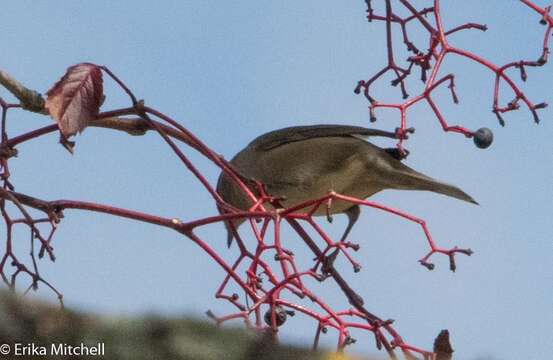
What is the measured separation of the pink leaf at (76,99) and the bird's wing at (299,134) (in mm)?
2467

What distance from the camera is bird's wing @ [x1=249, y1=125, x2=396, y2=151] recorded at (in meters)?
5.19

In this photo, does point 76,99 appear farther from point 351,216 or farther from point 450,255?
point 351,216

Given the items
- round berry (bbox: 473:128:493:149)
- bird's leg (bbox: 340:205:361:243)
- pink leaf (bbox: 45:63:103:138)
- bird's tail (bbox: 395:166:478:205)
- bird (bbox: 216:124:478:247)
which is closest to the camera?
pink leaf (bbox: 45:63:103:138)

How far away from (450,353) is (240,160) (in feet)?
11.1

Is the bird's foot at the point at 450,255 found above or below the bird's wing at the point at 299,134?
below

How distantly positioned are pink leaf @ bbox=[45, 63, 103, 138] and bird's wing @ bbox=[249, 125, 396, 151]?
2.47 metres

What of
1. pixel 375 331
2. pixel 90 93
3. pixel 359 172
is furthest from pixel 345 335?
pixel 359 172

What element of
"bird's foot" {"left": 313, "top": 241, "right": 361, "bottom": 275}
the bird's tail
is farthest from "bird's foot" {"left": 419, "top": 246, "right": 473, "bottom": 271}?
the bird's tail

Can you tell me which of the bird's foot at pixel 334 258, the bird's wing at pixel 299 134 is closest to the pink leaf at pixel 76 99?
the bird's foot at pixel 334 258

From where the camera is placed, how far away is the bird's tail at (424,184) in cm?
461

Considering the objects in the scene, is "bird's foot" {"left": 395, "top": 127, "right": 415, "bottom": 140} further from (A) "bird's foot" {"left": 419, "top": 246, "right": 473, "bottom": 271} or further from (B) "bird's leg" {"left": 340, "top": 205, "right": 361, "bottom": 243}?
(B) "bird's leg" {"left": 340, "top": 205, "right": 361, "bottom": 243}

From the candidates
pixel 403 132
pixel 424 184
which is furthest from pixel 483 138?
pixel 424 184

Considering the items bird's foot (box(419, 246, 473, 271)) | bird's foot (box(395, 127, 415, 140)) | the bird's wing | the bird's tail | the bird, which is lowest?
bird's foot (box(419, 246, 473, 271))

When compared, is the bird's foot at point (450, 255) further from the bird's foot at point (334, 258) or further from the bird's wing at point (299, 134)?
the bird's wing at point (299, 134)
